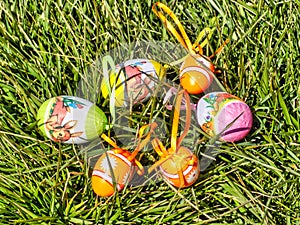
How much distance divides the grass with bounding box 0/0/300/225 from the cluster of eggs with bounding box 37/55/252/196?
48 millimetres

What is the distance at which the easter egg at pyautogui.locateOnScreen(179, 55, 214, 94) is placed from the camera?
1548 mm

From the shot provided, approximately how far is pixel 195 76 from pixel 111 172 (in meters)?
0.33

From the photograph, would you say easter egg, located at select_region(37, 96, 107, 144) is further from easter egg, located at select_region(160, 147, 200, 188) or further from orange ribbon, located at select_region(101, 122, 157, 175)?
easter egg, located at select_region(160, 147, 200, 188)

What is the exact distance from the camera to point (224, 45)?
1.68 m

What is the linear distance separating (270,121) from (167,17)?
435 millimetres

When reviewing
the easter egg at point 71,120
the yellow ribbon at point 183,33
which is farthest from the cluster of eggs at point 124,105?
the yellow ribbon at point 183,33

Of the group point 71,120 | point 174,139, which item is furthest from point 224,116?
point 71,120

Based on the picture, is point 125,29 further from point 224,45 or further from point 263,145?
point 263,145

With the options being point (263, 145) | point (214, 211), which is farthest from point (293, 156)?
point (214, 211)

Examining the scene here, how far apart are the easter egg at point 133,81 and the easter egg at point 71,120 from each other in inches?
2.6

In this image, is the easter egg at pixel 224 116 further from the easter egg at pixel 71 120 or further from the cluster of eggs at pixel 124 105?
the easter egg at pixel 71 120

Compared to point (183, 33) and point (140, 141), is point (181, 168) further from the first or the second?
point (183, 33)

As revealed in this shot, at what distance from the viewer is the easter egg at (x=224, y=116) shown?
1477 millimetres

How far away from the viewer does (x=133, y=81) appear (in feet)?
4.98
